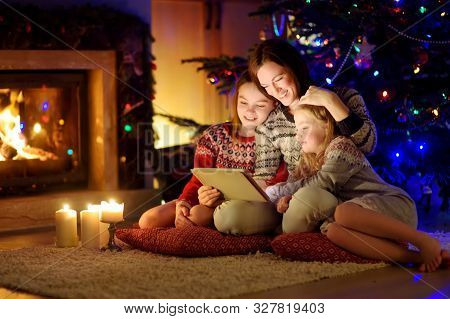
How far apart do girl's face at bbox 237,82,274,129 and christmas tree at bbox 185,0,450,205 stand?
0.42 metres

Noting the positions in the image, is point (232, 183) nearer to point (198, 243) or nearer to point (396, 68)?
point (198, 243)

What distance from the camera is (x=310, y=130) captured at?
3217mm

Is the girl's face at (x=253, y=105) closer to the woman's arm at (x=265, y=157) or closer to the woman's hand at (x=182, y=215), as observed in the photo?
the woman's arm at (x=265, y=157)

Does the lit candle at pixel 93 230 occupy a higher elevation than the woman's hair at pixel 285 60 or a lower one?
lower

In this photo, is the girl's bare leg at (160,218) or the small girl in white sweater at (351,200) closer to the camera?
the small girl in white sweater at (351,200)

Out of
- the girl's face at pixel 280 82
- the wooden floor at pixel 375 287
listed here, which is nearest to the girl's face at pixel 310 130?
the girl's face at pixel 280 82

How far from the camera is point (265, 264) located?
2.97 m

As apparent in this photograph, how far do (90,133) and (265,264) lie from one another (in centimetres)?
197

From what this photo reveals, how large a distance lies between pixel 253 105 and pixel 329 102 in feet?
1.38

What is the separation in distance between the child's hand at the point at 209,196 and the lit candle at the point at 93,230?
0.42 m

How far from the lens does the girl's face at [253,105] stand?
3459 mm

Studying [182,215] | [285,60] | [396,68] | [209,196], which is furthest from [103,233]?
[396,68]
